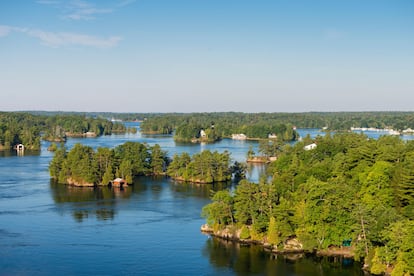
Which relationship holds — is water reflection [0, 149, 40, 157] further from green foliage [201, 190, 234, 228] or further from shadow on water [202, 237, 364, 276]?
shadow on water [202, 237, 364, 276]

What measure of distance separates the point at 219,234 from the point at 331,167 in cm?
793

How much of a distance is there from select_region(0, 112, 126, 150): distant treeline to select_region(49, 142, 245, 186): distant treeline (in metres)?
25.2

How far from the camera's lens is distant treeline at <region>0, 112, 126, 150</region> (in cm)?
6394

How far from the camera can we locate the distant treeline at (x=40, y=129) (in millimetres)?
63938

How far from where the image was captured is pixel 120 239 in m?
22.8

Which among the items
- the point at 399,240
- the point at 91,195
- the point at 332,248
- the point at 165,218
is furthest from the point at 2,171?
the point at 399,240

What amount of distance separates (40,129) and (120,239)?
70.9m

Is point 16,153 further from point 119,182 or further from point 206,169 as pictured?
point 206,169

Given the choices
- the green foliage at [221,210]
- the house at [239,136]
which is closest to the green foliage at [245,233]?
the green foliage at [221,210]

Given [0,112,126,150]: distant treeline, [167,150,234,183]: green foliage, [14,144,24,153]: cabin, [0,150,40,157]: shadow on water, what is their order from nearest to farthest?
[167,150,234,183]: green foliage → [0,150,40,157]: shadow on water → [14,144,24,153]: cabin → [0,112,126,150]: distant treeline

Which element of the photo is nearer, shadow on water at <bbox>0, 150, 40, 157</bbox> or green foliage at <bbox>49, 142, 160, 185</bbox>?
green foliage at <bbox>49, 142, 160, 185</bbox>

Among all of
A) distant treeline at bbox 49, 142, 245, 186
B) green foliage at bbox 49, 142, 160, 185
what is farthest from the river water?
distant treeline at bbox 49, 142, 245, 186

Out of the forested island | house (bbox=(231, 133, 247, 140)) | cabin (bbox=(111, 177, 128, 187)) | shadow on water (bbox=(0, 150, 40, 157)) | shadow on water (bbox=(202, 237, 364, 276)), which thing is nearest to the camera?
the forested island

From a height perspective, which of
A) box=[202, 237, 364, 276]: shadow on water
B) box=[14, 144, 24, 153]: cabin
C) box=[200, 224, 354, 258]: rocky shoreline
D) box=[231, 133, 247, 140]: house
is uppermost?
box=[231, 133, 247, 140]: house
